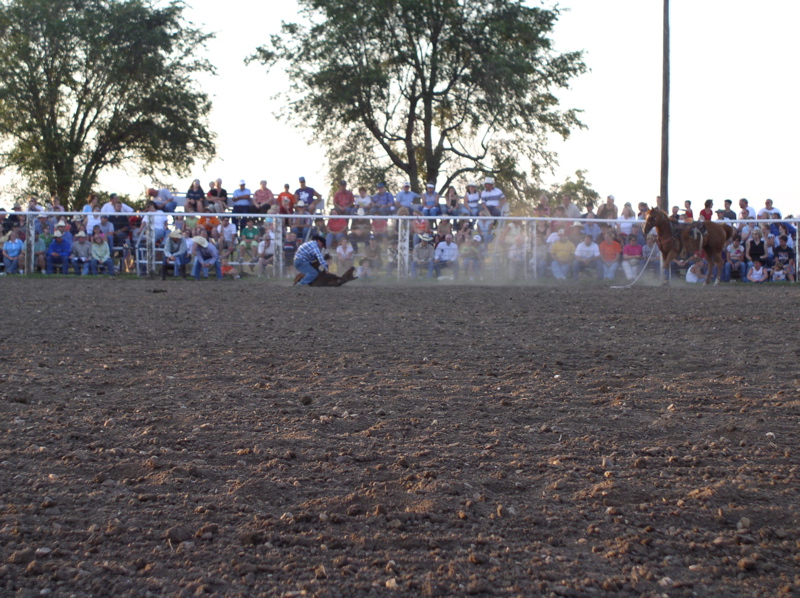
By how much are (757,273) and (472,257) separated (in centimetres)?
686

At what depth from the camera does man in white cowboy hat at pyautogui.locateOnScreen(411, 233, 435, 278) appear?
65.8 feet

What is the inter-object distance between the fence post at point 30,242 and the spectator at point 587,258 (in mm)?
13237

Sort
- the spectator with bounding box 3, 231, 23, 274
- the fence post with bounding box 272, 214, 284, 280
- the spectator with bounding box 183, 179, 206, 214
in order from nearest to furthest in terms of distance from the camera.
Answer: the fence post with bounding box 272, 214, 284, 280 → the spectator with bounding box 3, 231, 23, 274 → the spectator with bounding box 183, 179, 206, 214

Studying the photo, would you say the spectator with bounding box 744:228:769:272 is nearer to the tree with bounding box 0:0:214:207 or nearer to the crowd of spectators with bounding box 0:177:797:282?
the crowd of spectators with bounding box 0:177:797:282

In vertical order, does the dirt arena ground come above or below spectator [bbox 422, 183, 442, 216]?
below

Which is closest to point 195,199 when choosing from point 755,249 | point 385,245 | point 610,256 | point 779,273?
point 385,245

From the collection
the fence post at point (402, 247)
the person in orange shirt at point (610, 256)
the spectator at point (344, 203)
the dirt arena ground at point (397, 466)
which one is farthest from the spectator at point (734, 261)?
the dirt arena ground at point (397, 466)

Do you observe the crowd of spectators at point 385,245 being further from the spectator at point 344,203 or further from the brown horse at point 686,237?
the spectator at point 344,203

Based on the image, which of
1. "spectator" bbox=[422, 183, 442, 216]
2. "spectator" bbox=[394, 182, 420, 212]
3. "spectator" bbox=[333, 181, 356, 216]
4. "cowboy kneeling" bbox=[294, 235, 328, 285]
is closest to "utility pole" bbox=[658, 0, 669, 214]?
"spectator" bbox=[422, 183, 442, 216]

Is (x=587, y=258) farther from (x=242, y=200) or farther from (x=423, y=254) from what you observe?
(x=242, y=200)

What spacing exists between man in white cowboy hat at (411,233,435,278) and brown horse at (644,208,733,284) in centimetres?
495

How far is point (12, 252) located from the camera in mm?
20719

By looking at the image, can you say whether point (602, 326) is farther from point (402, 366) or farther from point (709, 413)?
point (709, 413)

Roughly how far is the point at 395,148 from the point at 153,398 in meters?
29.7
